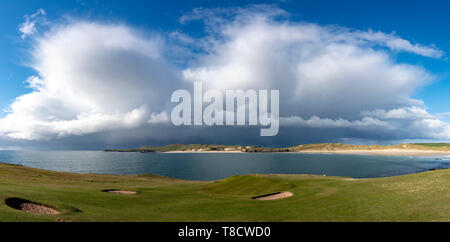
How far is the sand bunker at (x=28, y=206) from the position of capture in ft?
64.7

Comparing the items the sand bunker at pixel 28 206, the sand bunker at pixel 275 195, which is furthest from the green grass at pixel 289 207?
the sand bunker at pixel 275 195

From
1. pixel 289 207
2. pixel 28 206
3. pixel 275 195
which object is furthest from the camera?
pixel 275 195

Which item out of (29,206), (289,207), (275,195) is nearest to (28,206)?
(29,206)

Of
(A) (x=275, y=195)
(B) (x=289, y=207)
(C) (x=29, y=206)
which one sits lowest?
(A) (x=275, y=195)

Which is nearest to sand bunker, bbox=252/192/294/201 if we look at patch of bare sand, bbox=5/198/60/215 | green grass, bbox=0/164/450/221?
green grass, bbox=0/164/450/221

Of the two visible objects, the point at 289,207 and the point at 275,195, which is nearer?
the point at 289,207

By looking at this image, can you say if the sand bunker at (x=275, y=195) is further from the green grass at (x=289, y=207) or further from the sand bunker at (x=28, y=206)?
the sand bunker at (x=28, y=206)

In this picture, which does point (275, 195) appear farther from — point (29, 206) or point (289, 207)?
point (29, 206)

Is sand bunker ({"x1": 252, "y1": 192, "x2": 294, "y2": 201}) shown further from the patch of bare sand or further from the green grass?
the patch of bare sand

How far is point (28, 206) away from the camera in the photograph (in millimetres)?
20641
